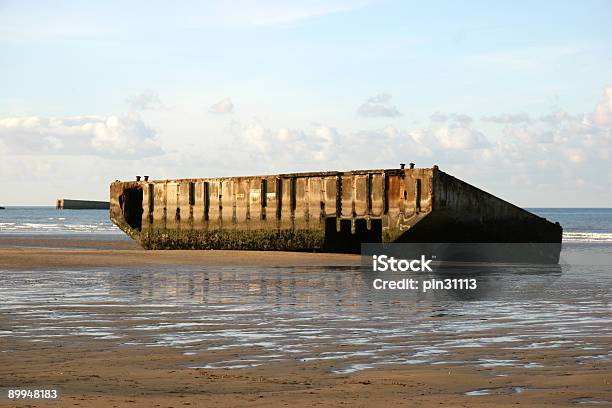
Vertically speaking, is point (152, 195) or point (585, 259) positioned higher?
point (152, 195)

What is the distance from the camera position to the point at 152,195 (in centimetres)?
3453

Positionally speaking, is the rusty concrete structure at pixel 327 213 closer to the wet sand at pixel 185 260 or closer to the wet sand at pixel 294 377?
the wet sand at pixel 185 260

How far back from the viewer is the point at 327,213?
2783 centimetres

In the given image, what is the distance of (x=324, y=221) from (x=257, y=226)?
3054mm

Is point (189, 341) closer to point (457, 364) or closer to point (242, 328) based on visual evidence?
point (242, 328)

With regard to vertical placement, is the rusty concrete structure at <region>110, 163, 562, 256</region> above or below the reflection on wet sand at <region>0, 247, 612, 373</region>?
above

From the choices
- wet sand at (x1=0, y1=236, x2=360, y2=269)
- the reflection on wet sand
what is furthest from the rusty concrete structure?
the reflection on wet sand

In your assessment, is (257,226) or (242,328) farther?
(257,226)

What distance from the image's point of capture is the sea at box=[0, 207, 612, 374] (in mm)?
8438

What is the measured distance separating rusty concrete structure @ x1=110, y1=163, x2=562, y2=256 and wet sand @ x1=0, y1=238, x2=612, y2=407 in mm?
16097

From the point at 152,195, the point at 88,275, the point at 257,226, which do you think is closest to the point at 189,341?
the point at 88,275

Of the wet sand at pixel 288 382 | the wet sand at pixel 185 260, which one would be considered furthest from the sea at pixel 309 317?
the wet sand at pixel 185 260

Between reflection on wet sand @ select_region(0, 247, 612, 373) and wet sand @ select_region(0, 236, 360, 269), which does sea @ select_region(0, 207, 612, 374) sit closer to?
reflection on wet sand @ select_region(0, 247, 612, 373)

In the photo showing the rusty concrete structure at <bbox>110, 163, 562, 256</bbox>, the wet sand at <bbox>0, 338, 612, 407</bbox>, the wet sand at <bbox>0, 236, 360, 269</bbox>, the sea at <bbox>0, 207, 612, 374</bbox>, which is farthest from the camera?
the rusty concrete structure at <bbox>110, 163, 562, 256</bbox>
